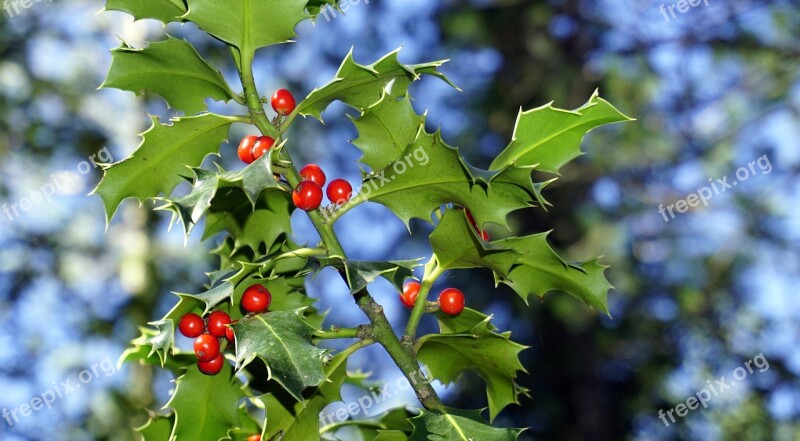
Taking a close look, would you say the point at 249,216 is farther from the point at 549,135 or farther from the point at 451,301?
the point at 549,135

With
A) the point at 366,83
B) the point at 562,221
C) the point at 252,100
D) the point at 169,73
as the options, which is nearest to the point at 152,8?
the point at 169,73

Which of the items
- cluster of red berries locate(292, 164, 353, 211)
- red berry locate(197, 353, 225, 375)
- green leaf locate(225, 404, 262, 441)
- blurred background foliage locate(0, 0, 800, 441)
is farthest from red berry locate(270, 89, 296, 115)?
blurred background foliage locate(0, 0, 800, 441)

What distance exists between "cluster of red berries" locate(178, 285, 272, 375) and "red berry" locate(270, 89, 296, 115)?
0.99 feet

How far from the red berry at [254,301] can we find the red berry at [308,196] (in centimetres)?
17

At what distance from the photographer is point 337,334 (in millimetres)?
1437


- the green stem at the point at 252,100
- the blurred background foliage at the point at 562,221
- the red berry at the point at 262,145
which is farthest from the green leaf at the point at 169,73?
the blurred background foliage at the point at 562,221

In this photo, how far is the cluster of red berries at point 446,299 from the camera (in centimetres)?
159

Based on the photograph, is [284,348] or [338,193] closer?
[284,348]

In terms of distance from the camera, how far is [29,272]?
8844 millimetres

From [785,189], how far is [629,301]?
5.50ft

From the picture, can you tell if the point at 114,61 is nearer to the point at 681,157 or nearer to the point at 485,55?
the point at 681,157

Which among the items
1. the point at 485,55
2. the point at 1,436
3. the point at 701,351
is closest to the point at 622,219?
the point at 701,351

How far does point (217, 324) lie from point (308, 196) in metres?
0.27

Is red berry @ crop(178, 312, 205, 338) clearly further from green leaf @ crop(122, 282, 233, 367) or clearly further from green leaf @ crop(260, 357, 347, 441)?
green leaf @ crop(260, 357, 347, 441)
